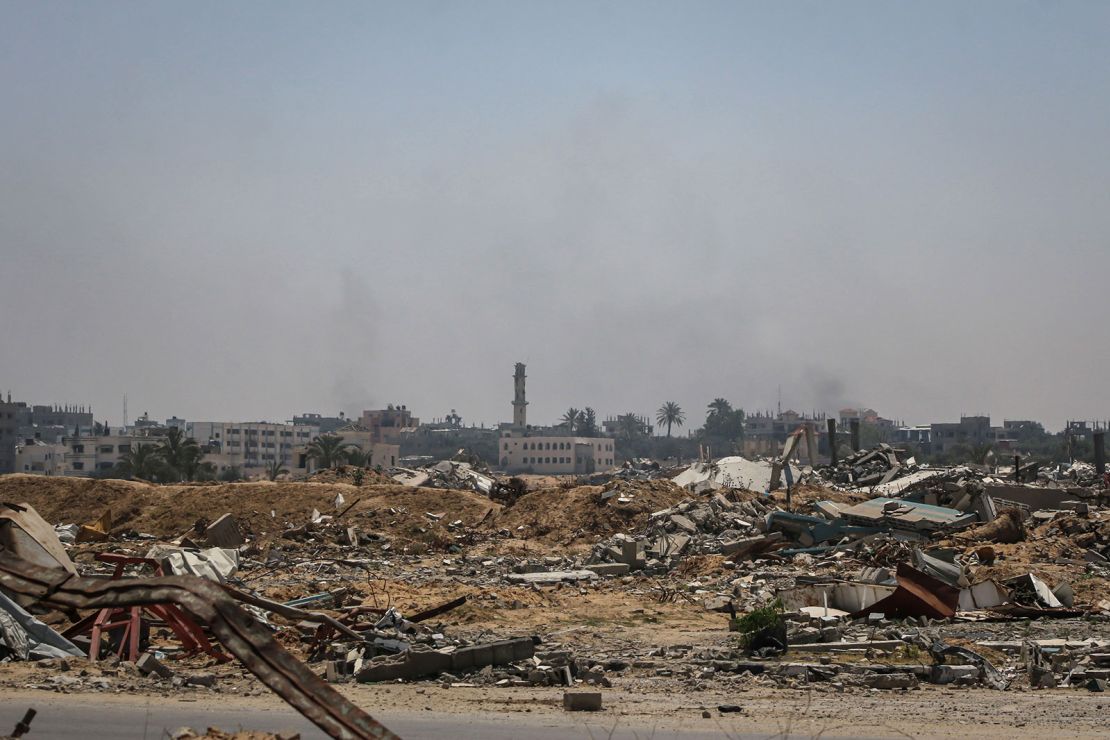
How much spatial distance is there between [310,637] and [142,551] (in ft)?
51.1

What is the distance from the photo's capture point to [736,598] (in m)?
20.0

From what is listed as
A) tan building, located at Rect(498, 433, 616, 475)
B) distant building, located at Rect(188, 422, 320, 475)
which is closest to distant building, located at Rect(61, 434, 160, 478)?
distant building, located at Rect(188, 422, 320, 475)

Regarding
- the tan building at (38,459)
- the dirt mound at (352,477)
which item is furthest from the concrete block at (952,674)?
the tan building at (38,459)

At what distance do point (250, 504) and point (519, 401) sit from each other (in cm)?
15020

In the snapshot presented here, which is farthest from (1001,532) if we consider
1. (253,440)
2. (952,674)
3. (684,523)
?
(253,440)

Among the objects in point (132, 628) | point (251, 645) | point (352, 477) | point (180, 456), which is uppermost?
point (251, 645)

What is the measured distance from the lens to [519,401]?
18662cm

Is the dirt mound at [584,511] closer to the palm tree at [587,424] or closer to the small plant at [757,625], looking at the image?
the small plant at [757,625]

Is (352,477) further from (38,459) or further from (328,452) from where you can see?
(38,459)

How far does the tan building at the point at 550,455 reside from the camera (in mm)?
138875

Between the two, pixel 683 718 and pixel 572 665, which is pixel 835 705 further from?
pixel 572 665

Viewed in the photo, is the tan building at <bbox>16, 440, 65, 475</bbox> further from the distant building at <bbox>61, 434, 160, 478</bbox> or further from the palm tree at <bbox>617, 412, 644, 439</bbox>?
the palm tree at <bbox>617, 412, 644, 439</bbox>

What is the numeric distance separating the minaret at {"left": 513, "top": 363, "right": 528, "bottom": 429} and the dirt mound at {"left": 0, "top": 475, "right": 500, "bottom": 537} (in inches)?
5726

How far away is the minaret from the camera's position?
186 meters
